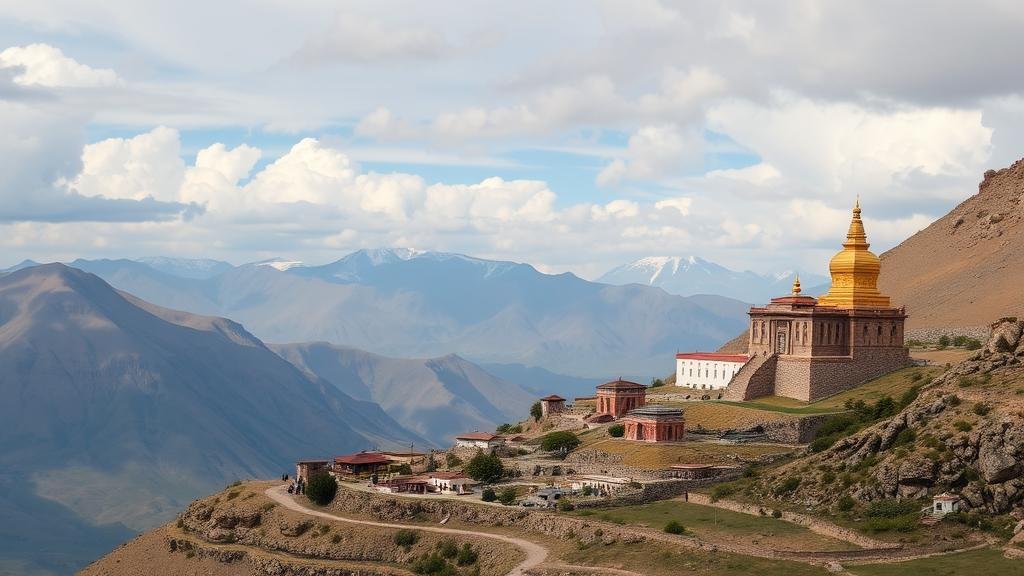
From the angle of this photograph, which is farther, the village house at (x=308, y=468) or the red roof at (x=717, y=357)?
the red roof at (x=717, y=357)

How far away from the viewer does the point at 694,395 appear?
143m

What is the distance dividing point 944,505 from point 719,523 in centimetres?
1505

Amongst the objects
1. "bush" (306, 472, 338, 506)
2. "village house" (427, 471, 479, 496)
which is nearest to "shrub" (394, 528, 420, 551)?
"village house" (427, 471, 479, 496)

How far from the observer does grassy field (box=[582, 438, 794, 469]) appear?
118 metres

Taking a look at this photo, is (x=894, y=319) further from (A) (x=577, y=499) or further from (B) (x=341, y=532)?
(B) (x=341, y=532)

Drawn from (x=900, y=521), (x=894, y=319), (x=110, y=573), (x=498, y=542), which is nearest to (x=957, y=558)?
(x=900, y=521)

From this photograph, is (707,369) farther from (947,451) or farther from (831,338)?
(947,451)

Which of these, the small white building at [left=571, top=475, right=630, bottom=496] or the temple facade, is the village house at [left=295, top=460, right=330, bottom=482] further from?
the temple facade

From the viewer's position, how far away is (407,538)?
11031 centimetres

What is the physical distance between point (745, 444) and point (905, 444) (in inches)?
1001

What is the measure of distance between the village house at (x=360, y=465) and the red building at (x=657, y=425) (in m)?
24.8

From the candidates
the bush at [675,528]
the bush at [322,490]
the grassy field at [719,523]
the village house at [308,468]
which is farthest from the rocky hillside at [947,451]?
the village house at [308,468]

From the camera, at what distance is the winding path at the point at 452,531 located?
9794 centimetres

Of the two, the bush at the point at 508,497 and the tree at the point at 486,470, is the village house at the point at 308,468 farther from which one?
the bush at the point at 508,497
